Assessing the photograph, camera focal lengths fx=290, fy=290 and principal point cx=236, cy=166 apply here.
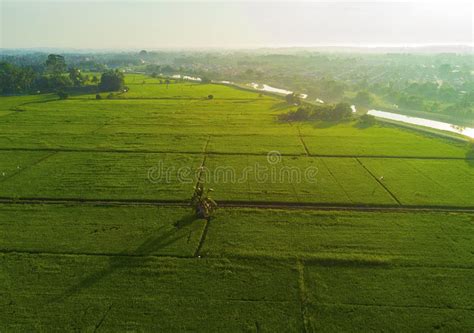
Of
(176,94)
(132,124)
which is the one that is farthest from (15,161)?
(176,94)

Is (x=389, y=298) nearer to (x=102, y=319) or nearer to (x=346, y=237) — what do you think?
(x=346, y=237)

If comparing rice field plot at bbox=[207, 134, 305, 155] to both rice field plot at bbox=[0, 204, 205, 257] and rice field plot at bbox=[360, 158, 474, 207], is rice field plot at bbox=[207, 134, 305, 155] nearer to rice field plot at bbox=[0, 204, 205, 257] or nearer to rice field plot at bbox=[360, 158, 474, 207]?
rice field plot at bbox=[360, 158, 474, 207]

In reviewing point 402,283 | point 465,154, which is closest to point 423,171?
point 465,154

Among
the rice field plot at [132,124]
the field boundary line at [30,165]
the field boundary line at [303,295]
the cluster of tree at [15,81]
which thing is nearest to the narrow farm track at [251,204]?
the field boundary line at [30,165]

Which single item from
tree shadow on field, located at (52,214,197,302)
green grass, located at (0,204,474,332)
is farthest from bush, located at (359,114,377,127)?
tree shadow on field, located at (52,214,197,302)

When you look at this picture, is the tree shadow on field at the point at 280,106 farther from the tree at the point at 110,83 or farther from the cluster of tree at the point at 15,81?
the cluster of tree at the point at 15,81

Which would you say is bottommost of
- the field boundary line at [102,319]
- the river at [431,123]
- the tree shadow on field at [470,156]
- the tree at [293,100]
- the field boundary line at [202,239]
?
the field boundary line at [102,319]

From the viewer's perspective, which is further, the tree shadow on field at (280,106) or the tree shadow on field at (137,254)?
the tree shadow on field at (280,106)
